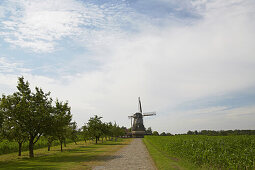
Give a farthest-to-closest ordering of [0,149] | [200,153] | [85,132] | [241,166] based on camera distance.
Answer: [85,132]
[0,149]
[200,153]
[241,166]

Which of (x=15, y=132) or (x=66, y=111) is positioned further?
(x=66, y=111)

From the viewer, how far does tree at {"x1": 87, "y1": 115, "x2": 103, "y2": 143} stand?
188ft

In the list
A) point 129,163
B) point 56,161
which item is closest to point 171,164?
point 129,163

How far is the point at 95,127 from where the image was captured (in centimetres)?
5891

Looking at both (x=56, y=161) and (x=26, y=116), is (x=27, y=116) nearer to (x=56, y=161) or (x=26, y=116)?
(x=26, y=116)

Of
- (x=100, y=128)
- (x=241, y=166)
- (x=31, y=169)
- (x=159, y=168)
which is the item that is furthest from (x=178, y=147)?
(x=100, y=128)

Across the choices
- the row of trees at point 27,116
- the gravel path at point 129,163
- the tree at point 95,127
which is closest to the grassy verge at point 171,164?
the gravel path at point 129,163

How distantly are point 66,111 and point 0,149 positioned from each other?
11.6 metres

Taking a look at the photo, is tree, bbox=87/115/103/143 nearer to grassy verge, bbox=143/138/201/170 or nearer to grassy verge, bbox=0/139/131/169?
grassy verge, bbox=0/139/131/169

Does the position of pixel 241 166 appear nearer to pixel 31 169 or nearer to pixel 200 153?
pixel 200 153

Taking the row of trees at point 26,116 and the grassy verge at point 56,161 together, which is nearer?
the grassy verge at point 56,161

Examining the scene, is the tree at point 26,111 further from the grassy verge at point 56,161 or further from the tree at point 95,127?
the tree at point 95,127

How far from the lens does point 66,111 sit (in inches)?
1319

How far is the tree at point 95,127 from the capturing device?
188 ft
